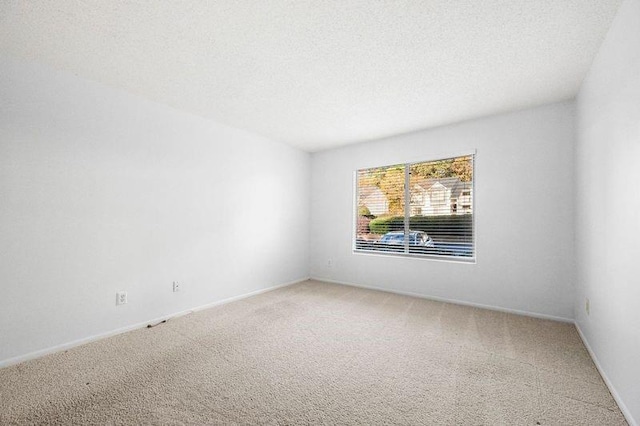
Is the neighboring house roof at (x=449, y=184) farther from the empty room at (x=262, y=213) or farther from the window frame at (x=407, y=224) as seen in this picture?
the window frame at (x=407, y=224)

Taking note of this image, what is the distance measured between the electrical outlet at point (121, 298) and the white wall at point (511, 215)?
3.39 metres

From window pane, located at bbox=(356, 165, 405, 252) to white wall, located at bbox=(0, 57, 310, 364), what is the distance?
1.91m

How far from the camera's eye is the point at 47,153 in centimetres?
236

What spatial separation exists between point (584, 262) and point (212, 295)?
4.19 m

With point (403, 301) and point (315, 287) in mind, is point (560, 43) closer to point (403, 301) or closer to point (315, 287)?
point (403, 301)

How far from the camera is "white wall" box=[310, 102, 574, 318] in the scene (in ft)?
10.1

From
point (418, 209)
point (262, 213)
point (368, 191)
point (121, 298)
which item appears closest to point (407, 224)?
point (418, 209)

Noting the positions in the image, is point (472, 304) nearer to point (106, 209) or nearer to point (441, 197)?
point (441, 197)

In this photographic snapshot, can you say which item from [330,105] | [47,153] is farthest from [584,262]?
[47,153]

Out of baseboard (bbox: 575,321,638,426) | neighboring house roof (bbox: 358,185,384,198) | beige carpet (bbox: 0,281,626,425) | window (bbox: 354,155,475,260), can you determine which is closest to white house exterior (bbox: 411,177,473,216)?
window (bbox: 354,155,475,260)

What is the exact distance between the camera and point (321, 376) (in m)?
2.01

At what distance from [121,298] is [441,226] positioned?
13.2ft

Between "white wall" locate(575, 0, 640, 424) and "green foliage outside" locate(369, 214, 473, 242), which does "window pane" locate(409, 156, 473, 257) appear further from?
"white wall" locate(575, 0, 640, 424)

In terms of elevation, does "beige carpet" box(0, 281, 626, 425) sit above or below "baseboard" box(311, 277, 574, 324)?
below
